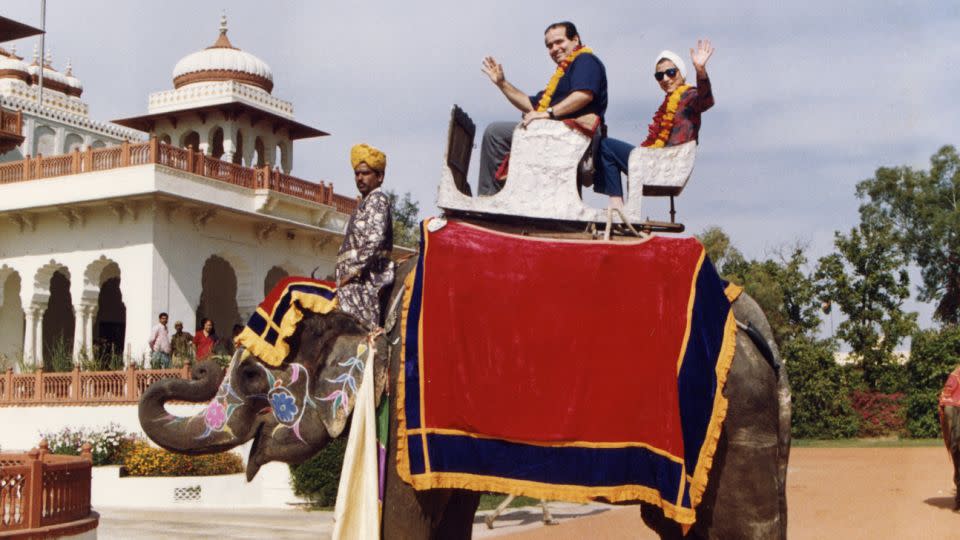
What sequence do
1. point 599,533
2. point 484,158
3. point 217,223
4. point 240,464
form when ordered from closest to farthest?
point 484,158
point 599,533
point 240,464
point 217,223

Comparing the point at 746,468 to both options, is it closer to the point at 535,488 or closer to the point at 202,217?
the point at 535,488

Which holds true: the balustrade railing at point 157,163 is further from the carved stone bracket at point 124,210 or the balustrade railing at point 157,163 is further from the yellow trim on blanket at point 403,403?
the yellow trim on blanket at point 403,403

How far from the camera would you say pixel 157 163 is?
21125mm

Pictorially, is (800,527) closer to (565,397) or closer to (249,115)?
(565,397)

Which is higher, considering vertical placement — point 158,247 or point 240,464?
point 158,247

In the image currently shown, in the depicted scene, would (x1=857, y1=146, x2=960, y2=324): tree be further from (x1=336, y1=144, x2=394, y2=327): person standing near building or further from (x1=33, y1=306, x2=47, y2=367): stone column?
(x1=336, y1=144, x2=394, y2=327): person standing near building

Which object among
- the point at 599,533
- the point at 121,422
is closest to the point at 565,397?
the point at 599,533

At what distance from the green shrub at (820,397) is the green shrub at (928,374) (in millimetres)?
1645

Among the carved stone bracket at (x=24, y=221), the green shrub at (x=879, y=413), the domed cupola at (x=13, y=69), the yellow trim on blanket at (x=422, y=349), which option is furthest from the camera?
the domed cupola at (x=13, y=69)

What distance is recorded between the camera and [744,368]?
450cm

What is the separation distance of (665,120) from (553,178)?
750 millimetres

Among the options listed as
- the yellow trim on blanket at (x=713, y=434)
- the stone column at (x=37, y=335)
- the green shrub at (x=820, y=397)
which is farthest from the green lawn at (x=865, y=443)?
the yellow trim on blanket at (x=713, y=434)

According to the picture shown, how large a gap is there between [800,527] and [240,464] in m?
8.81

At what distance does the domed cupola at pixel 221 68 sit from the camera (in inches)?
1048
